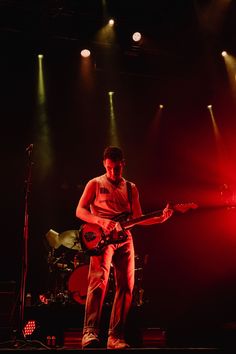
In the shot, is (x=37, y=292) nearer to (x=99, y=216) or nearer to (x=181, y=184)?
(x=181, y=184)

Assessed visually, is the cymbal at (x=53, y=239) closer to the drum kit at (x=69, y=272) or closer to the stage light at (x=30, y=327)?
the drum kit at (x=69, y=272)

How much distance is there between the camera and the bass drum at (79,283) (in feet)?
27.0

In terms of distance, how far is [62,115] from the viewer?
405 inches

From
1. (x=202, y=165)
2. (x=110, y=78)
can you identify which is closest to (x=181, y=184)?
(x=202, y=165)

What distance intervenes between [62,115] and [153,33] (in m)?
2.86

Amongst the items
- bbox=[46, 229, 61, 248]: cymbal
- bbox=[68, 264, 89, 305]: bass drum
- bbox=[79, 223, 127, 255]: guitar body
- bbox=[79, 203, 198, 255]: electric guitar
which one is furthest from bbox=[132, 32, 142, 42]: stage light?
bbox=[79, 223, 127, 255]: guitar body

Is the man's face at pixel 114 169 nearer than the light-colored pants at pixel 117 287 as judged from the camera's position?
No

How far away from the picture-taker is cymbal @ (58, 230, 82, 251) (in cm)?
882

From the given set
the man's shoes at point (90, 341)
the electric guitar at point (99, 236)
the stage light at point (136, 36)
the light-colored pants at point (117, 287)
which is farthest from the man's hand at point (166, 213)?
the stage light at point (136, 36)

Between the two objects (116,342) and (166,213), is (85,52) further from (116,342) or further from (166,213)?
(116,342)

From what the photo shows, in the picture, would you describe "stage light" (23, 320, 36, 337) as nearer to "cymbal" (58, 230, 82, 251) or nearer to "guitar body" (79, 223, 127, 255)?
"cymbal" (58, 230, 82, 251)

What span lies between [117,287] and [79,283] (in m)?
3.84

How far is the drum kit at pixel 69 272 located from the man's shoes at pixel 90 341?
11.9 ft

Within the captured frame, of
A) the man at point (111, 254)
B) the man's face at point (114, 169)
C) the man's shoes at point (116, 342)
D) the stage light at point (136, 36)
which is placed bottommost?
the man's shoes at point (116, 342)
